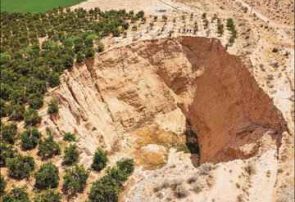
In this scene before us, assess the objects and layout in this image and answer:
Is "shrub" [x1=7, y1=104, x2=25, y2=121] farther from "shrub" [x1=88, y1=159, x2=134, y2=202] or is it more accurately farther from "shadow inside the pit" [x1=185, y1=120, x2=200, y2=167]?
"shadow inside the pit" [x1=185, y1=120, x2=200, y2=167]

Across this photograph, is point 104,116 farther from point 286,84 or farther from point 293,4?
point 293,4

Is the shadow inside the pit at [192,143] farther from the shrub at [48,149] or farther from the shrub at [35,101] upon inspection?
the shrub at [35,101]

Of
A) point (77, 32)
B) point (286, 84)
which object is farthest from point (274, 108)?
point (77, 32)

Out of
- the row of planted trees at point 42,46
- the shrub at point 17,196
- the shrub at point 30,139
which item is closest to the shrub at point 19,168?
the shrub at point 30,139

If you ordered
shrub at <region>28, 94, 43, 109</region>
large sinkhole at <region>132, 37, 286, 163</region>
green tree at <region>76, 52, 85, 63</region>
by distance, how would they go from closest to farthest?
large sinkhole at <region>132, 37, 286, 163</region> → shrub at <region>28, 94, 43, 109</region> → green tree at <region>76, 52, 85, 63</region>

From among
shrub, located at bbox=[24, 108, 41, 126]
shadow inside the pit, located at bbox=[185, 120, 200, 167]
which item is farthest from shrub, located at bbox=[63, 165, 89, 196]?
shadow inside the pit, located at bbox=[185, 120, 200, 167]
